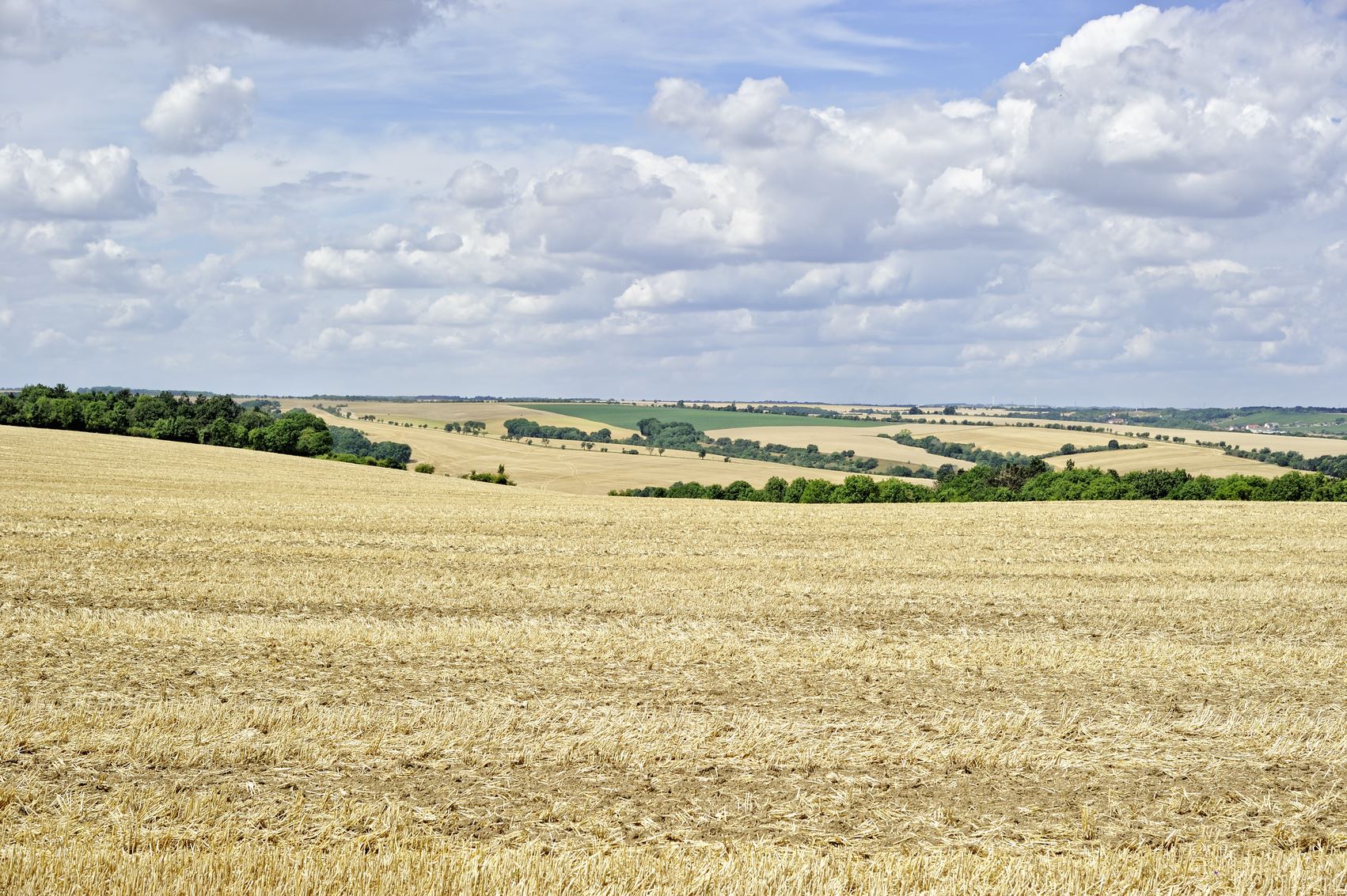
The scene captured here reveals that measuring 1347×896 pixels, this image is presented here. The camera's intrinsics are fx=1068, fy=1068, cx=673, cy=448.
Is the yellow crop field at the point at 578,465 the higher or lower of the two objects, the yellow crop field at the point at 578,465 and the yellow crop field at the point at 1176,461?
the lower

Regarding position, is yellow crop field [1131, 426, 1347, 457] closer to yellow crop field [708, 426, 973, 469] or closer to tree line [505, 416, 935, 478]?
yellow crop field [708, 426, 973, 469]

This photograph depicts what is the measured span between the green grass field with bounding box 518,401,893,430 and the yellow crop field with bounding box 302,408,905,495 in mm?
35808

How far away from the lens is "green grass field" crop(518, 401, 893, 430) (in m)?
171

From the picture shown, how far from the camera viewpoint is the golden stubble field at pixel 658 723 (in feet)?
28.1

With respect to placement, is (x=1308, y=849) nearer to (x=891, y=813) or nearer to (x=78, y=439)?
(x=891, y=813)

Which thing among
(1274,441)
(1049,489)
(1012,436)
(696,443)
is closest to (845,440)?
(696,443)

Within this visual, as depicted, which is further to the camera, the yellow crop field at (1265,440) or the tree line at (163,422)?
the yellow crop field at (1265,440)

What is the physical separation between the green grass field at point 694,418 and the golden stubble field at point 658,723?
139076 millimetres

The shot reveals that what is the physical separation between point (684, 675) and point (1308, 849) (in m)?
8.45

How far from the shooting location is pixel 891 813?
32.7 ft

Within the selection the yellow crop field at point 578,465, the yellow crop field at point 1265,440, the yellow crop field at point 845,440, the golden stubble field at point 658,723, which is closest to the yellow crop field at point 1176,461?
the yellow crop field at point 1265,440

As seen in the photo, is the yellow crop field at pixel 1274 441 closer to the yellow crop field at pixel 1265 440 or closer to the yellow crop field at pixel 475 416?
the yellow crop field at pixel 1265 440

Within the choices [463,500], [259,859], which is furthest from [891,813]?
[463,500]

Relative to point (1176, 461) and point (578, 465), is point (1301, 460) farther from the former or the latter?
point (578, 465)
